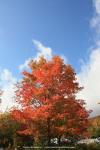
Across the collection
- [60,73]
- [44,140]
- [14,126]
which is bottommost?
[44,140]

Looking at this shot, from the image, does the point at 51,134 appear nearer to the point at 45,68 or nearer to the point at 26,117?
the point at 26,117

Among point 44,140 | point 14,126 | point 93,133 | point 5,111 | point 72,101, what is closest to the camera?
point 72,101

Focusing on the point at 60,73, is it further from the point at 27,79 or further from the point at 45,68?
the point at 27,79

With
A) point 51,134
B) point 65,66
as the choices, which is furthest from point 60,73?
point 51,134

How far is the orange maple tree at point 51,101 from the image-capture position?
35.9m

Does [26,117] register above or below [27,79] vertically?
below

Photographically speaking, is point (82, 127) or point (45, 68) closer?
point (45, 68)

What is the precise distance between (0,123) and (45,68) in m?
19.5

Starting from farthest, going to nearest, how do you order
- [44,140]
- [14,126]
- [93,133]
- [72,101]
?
1. [93,133]
2. [14,126]
3. [44,140]
4. [72,101]

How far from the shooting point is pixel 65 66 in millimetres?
37750

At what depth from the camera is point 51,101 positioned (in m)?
35.9

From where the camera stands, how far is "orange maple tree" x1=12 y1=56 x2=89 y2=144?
118 feet

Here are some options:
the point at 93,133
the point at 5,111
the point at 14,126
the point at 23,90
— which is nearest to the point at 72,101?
the point at 23,90

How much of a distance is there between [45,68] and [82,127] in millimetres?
9441
